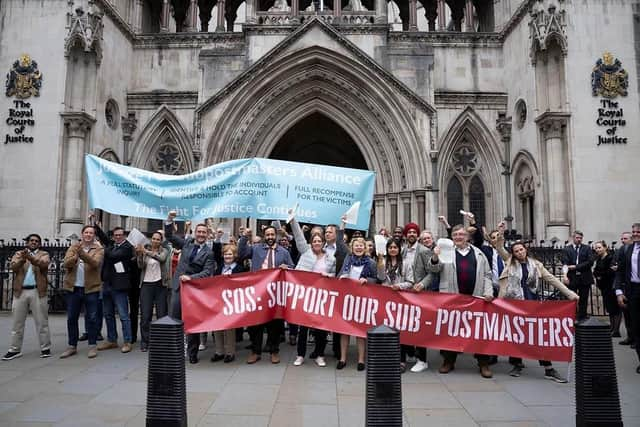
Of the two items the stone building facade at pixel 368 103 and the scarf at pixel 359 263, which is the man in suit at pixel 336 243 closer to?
the scarf at pixel 359 263

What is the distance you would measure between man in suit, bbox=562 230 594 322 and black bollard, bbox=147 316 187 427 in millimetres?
8850

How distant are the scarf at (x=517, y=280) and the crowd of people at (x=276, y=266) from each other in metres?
0.02

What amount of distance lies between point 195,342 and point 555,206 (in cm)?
1310

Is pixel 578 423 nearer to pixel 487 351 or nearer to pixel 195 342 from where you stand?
pixel 487 351

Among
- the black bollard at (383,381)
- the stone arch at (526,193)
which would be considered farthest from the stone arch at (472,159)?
the black bollard at (383,381)

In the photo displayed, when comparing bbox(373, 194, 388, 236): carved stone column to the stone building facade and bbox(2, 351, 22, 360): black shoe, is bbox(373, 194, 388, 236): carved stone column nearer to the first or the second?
the stone building facade

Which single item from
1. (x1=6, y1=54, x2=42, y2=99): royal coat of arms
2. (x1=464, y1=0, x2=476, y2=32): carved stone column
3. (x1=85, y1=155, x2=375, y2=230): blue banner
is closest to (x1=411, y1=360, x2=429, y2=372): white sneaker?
(x1=85, y1=155, x2=375, y2=230): blue banner

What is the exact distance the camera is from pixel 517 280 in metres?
7.47

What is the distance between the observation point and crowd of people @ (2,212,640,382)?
743 cm

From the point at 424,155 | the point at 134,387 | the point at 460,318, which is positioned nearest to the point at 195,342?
the point at 134,387

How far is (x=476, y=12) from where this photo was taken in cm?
2328

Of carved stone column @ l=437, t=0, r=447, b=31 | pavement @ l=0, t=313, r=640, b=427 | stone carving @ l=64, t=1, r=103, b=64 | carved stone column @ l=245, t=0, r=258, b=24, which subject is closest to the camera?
pavement @ l=0, t=313, r=640, b=427

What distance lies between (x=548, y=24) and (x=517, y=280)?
40.8 feet

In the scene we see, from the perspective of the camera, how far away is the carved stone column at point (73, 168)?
16625 millimetres
